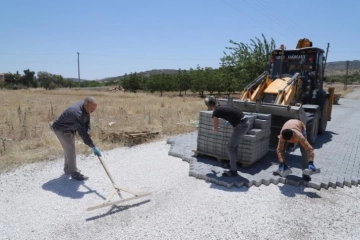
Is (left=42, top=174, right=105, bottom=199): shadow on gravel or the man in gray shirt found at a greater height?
the man in gray shirt

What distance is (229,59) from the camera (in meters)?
21.4

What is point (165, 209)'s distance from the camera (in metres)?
4.19

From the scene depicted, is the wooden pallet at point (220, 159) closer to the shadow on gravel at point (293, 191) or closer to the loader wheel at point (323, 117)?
the shadow on gravel at point (293, 191)

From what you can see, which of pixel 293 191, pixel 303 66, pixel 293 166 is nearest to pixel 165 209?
pixel 293 191

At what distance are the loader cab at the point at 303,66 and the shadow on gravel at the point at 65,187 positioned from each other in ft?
22.4

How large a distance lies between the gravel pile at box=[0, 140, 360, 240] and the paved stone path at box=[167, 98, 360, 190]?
6.6 inches

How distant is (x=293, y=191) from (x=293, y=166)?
1288 millimetres

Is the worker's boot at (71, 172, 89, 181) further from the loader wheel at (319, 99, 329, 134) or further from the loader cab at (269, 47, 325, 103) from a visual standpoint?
the loader wheel at (319, 99, 329, 134)

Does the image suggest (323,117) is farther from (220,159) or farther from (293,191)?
(293,191)

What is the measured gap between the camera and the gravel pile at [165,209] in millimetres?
3621

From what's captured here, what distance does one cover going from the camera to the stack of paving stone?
582 centimetres

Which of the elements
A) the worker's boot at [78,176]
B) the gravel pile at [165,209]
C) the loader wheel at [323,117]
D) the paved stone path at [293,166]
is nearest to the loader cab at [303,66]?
the loader wheel at [323,117]

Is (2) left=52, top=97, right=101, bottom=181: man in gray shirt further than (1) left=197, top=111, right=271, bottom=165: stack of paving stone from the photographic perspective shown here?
No

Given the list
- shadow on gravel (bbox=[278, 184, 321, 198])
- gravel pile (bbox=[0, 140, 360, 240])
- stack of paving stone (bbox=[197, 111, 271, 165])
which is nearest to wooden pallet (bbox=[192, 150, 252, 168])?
stack of paving stone (bbox=[197, 111, 271, 165])
